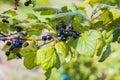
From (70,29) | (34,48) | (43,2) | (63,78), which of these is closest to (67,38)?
(70,29)

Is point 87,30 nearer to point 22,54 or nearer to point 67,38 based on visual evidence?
point 67,38

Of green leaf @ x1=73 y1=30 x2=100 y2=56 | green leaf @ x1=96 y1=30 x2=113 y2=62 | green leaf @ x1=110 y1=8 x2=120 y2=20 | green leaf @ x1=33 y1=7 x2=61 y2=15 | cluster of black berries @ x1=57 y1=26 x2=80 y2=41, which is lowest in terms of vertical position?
green leaf @ x1=96 y1=30 x2=113 y2=62

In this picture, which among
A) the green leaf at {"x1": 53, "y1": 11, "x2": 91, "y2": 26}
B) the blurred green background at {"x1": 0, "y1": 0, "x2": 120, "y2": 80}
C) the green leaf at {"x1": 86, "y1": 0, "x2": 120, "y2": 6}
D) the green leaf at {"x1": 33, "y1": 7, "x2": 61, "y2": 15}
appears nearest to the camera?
the green leaf at {"x1": 53, "y1": 11, "x2": 91, "y2": 26}

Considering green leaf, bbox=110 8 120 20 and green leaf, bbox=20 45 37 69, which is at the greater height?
green leaf, bbox=20 45 37 69

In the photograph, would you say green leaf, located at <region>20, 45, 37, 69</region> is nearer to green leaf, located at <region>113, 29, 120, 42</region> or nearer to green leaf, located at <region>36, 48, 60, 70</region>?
green leaf, located at <region>36, 48, 60, 70</region>

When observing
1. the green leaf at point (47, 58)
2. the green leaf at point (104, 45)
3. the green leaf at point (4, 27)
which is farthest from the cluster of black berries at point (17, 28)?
the green leaf at point (104, 45)

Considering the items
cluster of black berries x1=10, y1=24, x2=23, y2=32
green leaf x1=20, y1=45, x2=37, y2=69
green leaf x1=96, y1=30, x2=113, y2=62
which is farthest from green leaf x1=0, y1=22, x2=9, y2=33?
green leaf x1=96, y1=30, x2=113, y2=62
